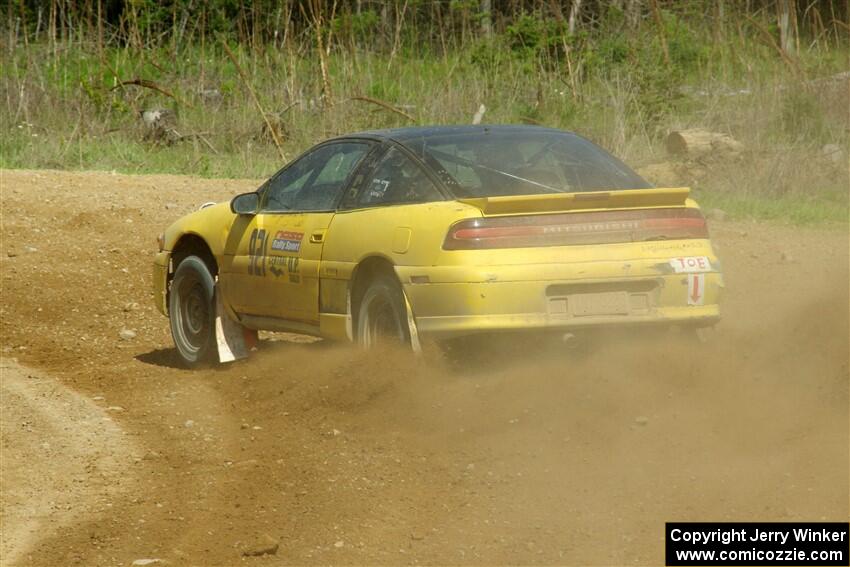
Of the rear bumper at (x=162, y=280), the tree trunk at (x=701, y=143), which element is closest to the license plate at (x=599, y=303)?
the rear bumper at (x=162, y=280)

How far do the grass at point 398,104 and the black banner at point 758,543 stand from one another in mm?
9954

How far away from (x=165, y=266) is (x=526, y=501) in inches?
187

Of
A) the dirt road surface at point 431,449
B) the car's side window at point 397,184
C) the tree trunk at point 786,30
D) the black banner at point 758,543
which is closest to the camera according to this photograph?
the black banner at point 758,543

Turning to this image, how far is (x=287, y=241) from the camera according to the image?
28.5 ft

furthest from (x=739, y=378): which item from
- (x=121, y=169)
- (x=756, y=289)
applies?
(x=121, y=169)

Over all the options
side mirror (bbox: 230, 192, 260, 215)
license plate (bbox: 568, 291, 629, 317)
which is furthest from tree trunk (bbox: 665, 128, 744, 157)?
license plate (bbox: 568, 291, 629, 317)

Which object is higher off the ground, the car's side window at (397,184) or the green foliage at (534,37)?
the green foliage at (534,37)

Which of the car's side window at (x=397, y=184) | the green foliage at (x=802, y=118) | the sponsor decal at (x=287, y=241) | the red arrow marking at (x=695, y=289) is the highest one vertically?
the green foliage at (x=802, y=118)

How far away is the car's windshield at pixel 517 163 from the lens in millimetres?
7844

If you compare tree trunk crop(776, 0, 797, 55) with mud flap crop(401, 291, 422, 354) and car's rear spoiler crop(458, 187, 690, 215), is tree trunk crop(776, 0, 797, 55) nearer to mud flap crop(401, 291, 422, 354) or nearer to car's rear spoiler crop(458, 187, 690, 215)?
car's rear spoiler crop(458, 187, 690, 215)

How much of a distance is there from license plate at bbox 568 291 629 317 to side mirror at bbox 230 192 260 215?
2665mm

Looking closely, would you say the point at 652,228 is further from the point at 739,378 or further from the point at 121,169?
the point at 121,169

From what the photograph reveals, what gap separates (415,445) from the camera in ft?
22.9

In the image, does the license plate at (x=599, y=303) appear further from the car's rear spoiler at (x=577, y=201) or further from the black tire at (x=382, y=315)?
the black tire at (x=382, y=315)
